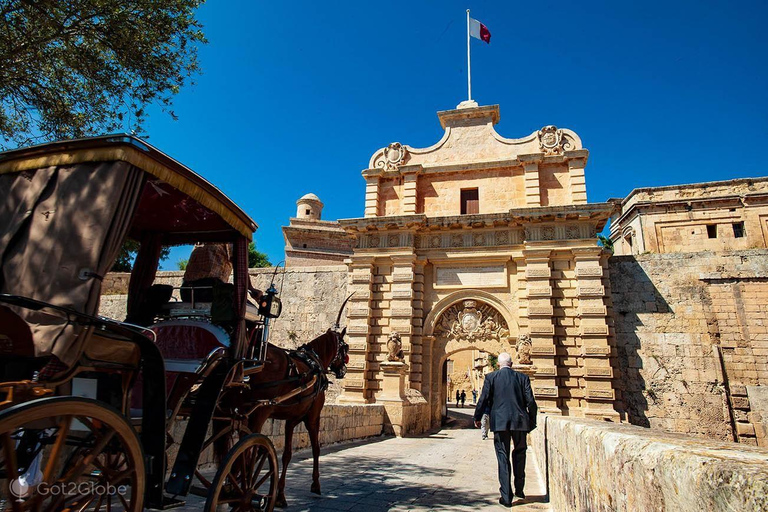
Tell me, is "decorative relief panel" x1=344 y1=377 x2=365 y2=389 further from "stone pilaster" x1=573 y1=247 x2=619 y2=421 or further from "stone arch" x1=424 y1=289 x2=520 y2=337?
"stone pilaster" x1=573 y1=247 x2=619 y2=421

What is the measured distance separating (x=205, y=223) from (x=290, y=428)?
8.95 ft

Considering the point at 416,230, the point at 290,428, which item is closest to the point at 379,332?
the point at 416,230

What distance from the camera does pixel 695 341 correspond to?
13922mm

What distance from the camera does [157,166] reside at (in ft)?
9.15

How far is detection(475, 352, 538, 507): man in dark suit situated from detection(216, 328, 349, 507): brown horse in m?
2.12

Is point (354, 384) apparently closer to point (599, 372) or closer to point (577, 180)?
point (599, 372)

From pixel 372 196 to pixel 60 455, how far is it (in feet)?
49.7

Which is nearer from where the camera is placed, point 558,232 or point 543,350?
point 543,350

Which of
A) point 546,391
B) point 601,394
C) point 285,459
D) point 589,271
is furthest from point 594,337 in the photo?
point 285,459

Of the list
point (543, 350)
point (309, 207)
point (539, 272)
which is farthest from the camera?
point (309, 207)

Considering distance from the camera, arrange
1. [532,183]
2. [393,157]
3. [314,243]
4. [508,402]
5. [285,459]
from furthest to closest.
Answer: [314,243], [393,157], [532,183], [508,402], [285,459]

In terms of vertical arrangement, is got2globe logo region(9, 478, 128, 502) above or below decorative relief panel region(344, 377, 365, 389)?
above

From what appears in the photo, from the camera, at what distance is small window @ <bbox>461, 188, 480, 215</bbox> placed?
635 inches

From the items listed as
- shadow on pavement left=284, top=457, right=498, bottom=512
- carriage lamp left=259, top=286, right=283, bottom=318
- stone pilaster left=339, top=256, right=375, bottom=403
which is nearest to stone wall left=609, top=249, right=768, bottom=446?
stone pilaster left=339, top=256, right=375, bottom=403
